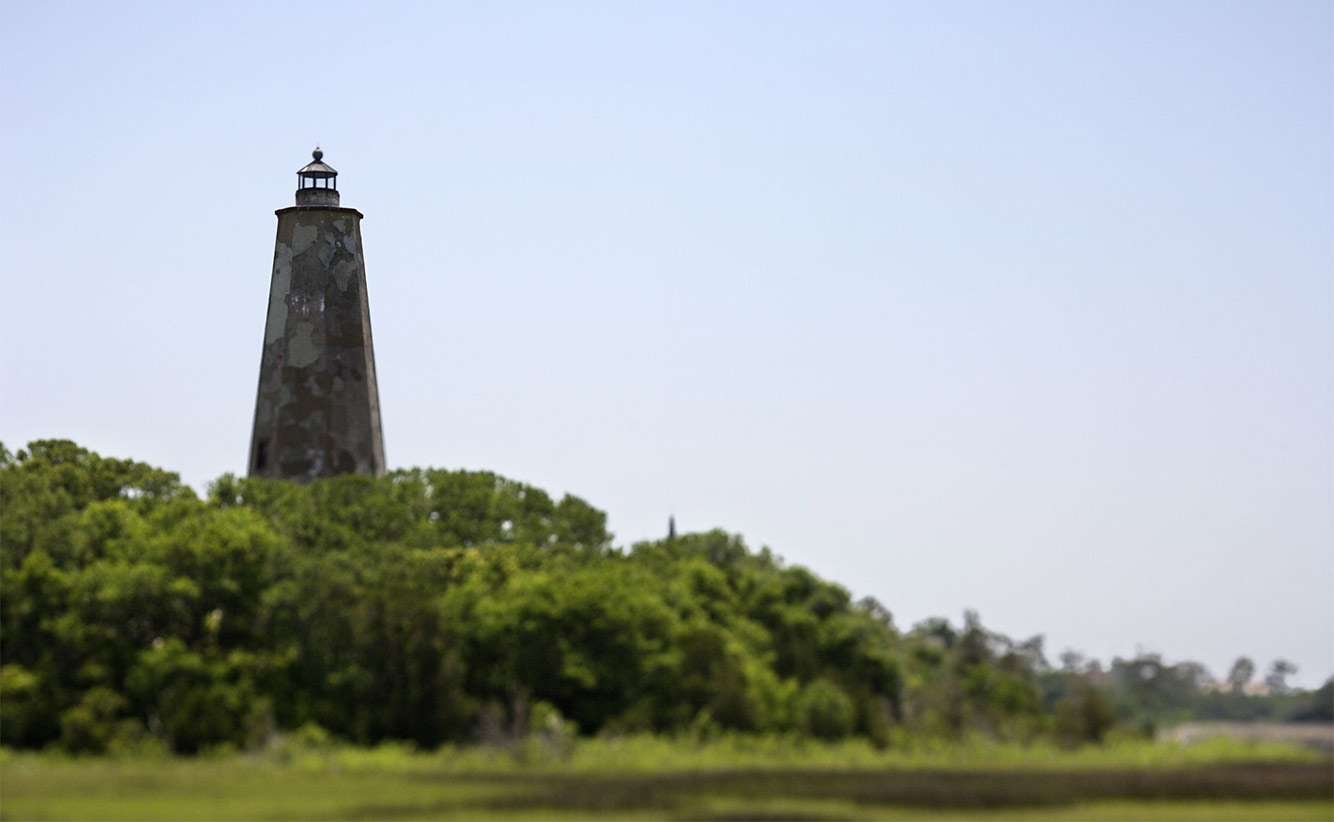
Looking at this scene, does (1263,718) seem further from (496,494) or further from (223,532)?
(223,532)

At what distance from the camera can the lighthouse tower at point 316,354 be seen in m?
68.1

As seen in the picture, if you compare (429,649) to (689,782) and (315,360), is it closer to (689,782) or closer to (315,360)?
(689,782)

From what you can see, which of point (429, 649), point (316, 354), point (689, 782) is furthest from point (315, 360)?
point (689, 782)

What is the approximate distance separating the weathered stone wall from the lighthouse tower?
0.11 feet

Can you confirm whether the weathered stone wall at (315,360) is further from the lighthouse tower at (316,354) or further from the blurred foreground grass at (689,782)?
the blurred foreground grass at (689,782)

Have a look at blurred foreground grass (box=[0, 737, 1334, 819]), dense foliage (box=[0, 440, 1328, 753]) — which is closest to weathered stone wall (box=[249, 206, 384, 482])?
dense foliage (box=[0, 440, 1328, 753])

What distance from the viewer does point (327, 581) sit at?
181 feet

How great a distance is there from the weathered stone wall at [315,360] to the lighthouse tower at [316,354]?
0.11 ft

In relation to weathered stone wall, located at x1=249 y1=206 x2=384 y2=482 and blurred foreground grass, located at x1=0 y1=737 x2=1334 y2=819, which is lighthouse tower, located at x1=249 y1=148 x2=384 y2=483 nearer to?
weathered stone wall, located at x1=249 y1=206 x2=384 y2=482

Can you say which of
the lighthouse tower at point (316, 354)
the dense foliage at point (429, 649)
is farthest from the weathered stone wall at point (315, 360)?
the dense foliage at point (429, 649)

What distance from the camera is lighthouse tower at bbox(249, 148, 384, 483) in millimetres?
68062

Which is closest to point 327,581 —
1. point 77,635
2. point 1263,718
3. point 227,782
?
point 77,635

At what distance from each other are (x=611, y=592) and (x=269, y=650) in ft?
30.2

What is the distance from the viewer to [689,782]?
1756 inches
